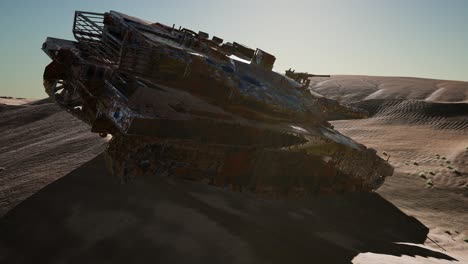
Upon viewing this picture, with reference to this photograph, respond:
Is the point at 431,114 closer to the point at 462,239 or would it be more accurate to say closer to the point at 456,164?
the point at 456,164

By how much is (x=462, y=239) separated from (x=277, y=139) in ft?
17.8

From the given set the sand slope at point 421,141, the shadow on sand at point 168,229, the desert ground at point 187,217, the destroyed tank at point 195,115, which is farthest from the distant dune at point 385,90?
the shadow on sand at point 168,229

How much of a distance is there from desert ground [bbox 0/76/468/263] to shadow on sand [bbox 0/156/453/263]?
0.02 meters

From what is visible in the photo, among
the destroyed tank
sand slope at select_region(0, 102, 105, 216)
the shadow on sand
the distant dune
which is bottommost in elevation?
sand slope at select_region(0, 102, 105, 216)

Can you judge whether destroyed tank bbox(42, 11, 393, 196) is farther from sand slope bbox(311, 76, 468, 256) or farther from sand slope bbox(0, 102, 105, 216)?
sand slope bbox(311, 76, 468, 256)

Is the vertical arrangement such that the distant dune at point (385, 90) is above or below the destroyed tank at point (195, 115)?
above

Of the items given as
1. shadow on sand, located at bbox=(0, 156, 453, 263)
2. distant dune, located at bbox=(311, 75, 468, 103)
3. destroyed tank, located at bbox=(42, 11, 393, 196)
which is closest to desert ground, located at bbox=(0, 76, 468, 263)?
shadow on sand, located at bbox=(0, 156, 453, 263)

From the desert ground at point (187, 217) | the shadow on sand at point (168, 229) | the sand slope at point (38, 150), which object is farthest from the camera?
the sand slope at point (38, 150)

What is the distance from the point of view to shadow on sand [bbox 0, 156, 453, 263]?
476cm

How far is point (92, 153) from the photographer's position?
856 cm

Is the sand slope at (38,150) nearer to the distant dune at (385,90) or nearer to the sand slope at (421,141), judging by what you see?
the sand slope at (421,141)

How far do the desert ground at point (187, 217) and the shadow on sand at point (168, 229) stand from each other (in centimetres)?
2

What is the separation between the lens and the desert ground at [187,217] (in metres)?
4.89

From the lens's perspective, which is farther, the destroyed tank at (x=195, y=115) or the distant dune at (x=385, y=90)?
the distant dune at (x=385, y=90)
